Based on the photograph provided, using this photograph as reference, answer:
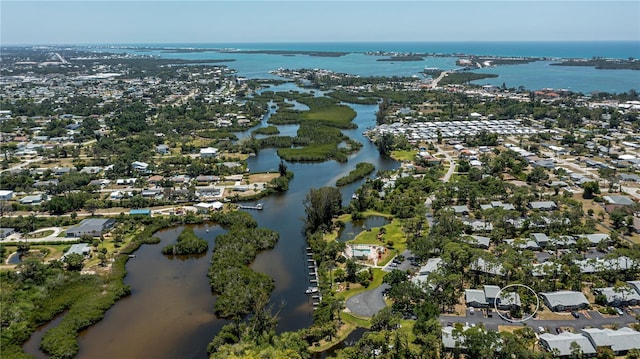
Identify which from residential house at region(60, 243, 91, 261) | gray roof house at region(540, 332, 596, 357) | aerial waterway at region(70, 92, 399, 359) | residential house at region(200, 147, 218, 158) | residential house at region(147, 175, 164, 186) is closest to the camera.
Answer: gray roof house at region(540, 332, 596, 357)

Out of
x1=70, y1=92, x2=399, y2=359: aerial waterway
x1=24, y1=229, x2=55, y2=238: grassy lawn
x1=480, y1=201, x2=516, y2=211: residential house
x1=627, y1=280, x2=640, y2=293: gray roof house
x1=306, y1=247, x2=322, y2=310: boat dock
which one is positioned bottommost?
x1=70, y1=92, x2=399, y2=359: aerial waterway

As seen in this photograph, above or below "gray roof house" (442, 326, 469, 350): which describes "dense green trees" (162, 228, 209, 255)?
below

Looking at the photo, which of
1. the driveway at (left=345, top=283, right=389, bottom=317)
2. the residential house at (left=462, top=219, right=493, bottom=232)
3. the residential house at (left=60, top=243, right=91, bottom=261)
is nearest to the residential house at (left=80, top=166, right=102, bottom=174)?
the residential house at (left=60, top=243, right=91, bottom=261)

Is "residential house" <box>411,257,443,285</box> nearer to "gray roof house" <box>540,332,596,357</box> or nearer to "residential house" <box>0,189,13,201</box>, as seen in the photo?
"gray roof house" <box>540,332,596,357</box>

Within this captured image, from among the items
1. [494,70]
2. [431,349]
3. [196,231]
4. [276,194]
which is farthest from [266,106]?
[494,70]

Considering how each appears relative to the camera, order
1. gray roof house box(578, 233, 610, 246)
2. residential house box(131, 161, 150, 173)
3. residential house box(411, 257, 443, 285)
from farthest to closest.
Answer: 1. residential house box(131, 161, 150, 173)
2. gray roof house box(578, 233, 610, 246)
3. residential house box(411, 257, 443, 285)

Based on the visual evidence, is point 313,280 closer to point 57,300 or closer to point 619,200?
point 57,300
